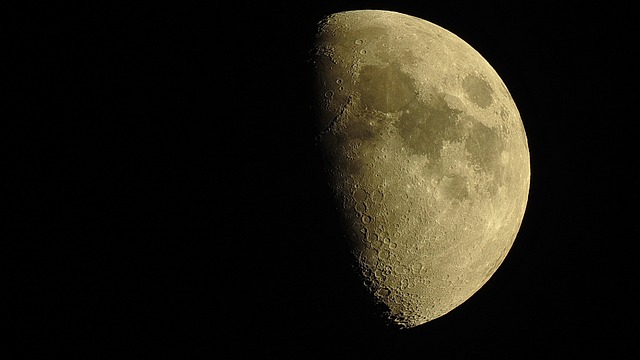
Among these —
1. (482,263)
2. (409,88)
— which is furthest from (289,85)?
(482,263)

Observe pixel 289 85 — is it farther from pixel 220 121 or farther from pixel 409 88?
pixel 409 88

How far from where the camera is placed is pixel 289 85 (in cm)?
325

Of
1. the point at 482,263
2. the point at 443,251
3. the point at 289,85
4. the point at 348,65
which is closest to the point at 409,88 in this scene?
the point at 348,65

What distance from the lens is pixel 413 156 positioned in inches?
123

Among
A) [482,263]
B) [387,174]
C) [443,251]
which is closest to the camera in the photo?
[387,174]

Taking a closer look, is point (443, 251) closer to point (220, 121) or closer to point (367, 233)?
point (367, 233)

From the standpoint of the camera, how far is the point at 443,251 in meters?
3.31

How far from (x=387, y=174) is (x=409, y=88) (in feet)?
1.52

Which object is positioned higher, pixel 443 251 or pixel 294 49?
pixel 294 49

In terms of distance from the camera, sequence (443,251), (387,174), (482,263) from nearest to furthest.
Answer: (387,174), (443,251), (482,263)

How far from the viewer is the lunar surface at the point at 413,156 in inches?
123

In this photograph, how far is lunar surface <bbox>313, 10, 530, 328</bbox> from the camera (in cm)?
312

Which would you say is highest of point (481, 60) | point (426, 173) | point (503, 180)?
point (481, 60)

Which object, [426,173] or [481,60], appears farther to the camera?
[481,60]
